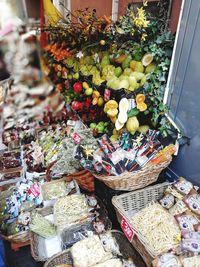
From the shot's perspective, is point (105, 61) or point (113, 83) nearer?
point (113, 83)

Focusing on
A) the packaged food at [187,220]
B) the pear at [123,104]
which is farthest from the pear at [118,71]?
the packaged food at [187,220]

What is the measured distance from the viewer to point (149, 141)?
1776mm

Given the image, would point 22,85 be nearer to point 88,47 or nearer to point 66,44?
point 88,47

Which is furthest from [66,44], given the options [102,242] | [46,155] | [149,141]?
[102,242]

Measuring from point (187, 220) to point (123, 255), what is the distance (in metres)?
0.61

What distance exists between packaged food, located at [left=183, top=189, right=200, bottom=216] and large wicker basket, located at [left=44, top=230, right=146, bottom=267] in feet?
2.02

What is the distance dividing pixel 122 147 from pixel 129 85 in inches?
17.6

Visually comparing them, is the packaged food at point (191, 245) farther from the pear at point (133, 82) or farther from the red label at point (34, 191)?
the red label at point (34, 191)

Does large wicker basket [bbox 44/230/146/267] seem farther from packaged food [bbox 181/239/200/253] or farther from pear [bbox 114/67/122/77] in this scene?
pear [bbox 114/67/122/77]

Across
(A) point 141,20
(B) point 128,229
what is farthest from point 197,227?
(A) point 141,20

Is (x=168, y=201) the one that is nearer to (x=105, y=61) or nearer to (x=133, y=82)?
(x=133, y=82)

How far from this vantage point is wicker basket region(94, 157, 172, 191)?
164cm

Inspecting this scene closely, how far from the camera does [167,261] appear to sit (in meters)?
1.35

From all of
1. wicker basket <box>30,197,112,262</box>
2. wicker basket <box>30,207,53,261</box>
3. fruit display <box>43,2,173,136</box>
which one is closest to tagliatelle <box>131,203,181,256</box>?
wicker basket <box>30,197,112,262</box>
